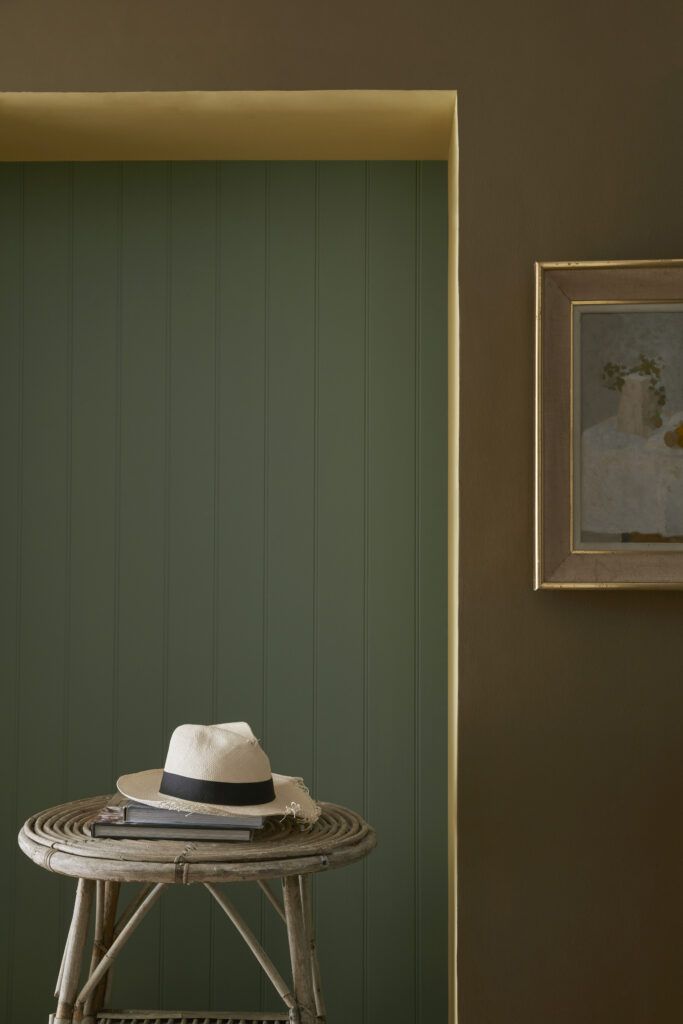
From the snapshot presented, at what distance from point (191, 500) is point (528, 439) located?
846mm

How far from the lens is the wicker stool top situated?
62.7 inches

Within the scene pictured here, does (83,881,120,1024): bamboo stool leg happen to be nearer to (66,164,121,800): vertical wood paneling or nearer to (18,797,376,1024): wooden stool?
(18,797,376,1024): wooden stool

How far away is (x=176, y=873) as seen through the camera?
1.59 meters

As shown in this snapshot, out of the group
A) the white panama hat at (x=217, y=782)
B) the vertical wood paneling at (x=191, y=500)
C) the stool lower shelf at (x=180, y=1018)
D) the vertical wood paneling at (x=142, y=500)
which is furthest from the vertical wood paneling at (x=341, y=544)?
the white panama hat at (x=217, y=782)

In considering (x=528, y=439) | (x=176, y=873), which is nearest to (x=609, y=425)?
(x=528, y=439)

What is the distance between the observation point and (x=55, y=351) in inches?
96.5

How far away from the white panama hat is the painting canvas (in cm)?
70

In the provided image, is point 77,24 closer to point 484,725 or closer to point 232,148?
point 232,148

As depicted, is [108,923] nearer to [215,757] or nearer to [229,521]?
[215,757]

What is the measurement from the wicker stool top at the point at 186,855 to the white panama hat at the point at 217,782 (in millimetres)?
51

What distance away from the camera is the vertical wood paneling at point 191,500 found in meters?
2.39

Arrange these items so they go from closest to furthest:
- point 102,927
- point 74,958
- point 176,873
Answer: point 176,873 → point 74,958 → point 102,927

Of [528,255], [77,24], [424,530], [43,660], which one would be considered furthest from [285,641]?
[77,24]

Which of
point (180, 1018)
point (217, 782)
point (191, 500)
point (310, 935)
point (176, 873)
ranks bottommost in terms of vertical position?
point (180, 1018)
